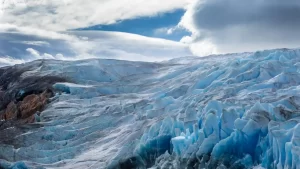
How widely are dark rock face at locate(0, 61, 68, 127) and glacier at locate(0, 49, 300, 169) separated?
0.83 m

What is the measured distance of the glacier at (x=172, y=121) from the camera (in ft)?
47.2

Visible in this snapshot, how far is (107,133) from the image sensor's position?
21062mm

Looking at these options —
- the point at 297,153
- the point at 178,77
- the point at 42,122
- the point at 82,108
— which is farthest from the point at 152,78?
the point at 297,153

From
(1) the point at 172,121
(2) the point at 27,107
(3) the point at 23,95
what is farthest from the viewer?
(3) the point at 23,95

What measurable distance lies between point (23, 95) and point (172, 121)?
46.3 feet

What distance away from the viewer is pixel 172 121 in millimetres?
16672

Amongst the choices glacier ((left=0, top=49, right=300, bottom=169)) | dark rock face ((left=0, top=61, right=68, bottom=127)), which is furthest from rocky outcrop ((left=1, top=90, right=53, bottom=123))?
glacier ((left=0, top=49, right=300, bottom=169))

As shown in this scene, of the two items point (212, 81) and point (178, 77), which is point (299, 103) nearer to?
point (212, 81)

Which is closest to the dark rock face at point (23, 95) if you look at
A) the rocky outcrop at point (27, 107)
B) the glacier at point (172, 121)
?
the rocky outcrop at point (27, 107)

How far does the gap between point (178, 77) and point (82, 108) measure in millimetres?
5505

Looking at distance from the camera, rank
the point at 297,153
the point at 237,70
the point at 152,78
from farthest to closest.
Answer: the point at 152,78 < the point at 237,70 < the point at 297,153

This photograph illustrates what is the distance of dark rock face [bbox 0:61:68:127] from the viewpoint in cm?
2603

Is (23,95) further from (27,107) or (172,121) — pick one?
(172,121)

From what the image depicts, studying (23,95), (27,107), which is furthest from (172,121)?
(23,95)
